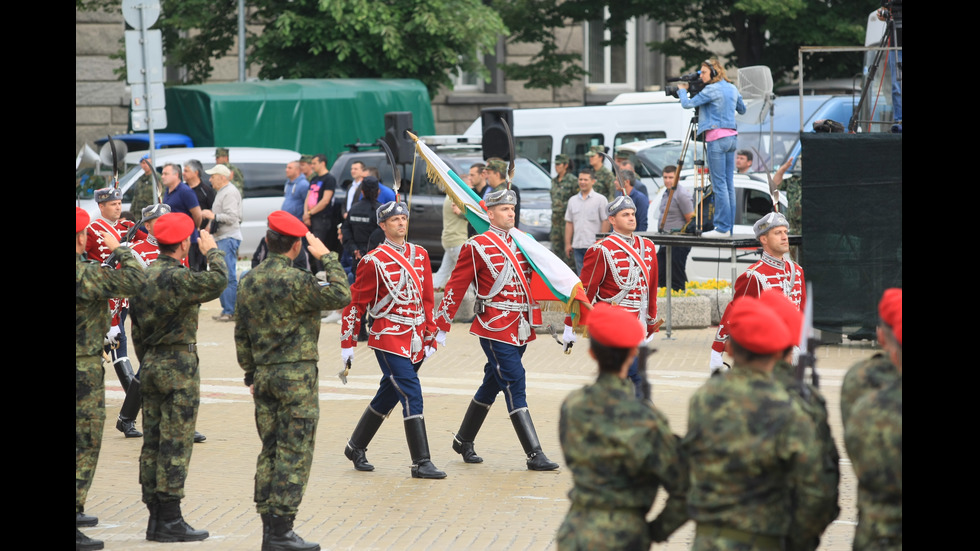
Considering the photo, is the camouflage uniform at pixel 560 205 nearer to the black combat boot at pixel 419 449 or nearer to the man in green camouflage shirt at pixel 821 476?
the black combat boot at pixel 419 449

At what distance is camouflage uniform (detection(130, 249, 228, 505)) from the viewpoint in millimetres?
7758

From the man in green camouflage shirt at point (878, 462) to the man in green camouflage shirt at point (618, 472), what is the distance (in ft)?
2.10

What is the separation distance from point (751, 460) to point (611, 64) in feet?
114

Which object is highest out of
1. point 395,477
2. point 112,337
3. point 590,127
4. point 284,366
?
point 590,127

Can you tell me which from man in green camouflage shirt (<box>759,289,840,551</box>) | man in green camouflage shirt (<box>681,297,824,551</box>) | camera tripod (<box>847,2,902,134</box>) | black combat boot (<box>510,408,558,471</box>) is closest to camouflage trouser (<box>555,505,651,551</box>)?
man in green camouflage shirt (<box>681,297,824,551</box>)

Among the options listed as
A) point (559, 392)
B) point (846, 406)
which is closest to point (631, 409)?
point (846, 406)

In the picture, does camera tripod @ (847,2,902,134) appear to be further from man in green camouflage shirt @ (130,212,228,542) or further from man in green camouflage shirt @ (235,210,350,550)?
man in green camouflage shirt @ (130,212,228,542)

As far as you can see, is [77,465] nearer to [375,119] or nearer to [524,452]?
[524,452]

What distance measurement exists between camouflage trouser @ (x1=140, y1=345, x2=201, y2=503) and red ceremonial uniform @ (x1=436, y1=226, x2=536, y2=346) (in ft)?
7.66

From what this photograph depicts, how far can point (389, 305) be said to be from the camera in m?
9.34

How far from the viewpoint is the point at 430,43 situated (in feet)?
93.6

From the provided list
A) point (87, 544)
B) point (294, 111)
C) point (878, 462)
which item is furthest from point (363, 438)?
point (294, 111)

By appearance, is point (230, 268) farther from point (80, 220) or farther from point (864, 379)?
point (864, 379)

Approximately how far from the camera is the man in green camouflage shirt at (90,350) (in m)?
7.71
